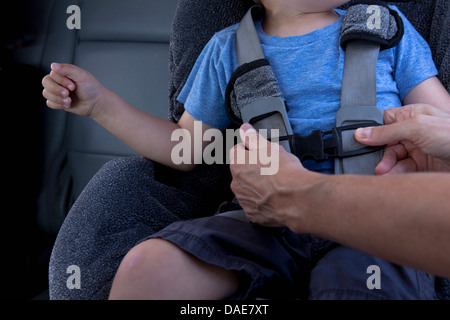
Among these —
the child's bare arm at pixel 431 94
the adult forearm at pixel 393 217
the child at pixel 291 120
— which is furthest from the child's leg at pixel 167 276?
the child's bare arm at pixel 431 94

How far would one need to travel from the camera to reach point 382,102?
0.82 m

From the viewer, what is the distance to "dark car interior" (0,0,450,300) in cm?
150

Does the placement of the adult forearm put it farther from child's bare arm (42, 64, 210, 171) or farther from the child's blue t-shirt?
child's bare arm (42, 64, 210, 171)

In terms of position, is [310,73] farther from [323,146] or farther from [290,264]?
[290,264]

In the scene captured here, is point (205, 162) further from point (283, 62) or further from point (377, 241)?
point (377, 241)

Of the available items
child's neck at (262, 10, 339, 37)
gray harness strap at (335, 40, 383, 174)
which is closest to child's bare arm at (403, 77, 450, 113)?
gray harness strap at (335, 40, 383, 174)

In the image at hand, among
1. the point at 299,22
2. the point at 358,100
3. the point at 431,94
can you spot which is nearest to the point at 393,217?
the point at 358,100

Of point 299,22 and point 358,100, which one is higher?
point 299,22

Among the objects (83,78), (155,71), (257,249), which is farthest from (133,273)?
(155,71)

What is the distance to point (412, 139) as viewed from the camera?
26.9 inches

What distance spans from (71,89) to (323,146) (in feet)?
1.56

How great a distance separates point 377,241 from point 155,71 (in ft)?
4.04

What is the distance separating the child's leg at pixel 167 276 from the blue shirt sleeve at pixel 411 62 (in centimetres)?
52

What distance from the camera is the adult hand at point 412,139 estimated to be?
67 cm
